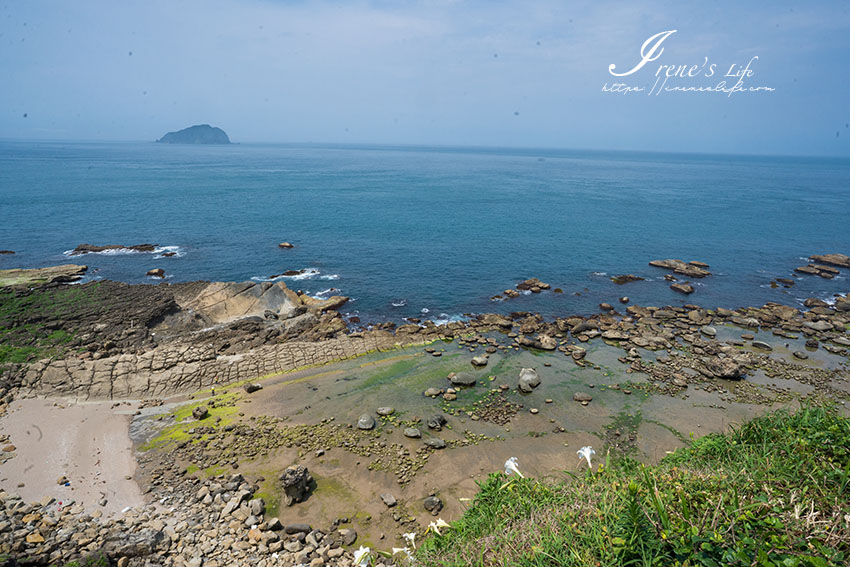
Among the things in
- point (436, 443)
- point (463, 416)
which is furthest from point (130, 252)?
point (436, 443)

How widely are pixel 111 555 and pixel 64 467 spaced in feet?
26.0

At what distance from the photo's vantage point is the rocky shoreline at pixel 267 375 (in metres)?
14.3

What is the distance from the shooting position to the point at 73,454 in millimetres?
18828

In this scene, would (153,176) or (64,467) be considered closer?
(64,467)

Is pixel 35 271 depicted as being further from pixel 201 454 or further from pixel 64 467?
pixel 201 454

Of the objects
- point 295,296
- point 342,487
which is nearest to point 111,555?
point 342,487

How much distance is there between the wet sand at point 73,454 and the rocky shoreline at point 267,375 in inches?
21.4

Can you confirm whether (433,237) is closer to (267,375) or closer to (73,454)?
(267,375)

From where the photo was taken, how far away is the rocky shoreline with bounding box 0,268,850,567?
47.0ft

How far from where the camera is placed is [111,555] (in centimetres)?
1282

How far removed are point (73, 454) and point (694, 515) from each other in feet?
80.2

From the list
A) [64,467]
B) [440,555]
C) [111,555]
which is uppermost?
[440,555]

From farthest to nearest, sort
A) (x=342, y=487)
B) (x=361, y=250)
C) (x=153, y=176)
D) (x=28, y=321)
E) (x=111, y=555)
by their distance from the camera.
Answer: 1. (x=153, y=176)
2. (x=361, y=250)
3. (x=28, y=321)
4. (x=342, y=487)
5. (x=111, y=555)

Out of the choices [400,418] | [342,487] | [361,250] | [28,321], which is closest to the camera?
[342,487]
